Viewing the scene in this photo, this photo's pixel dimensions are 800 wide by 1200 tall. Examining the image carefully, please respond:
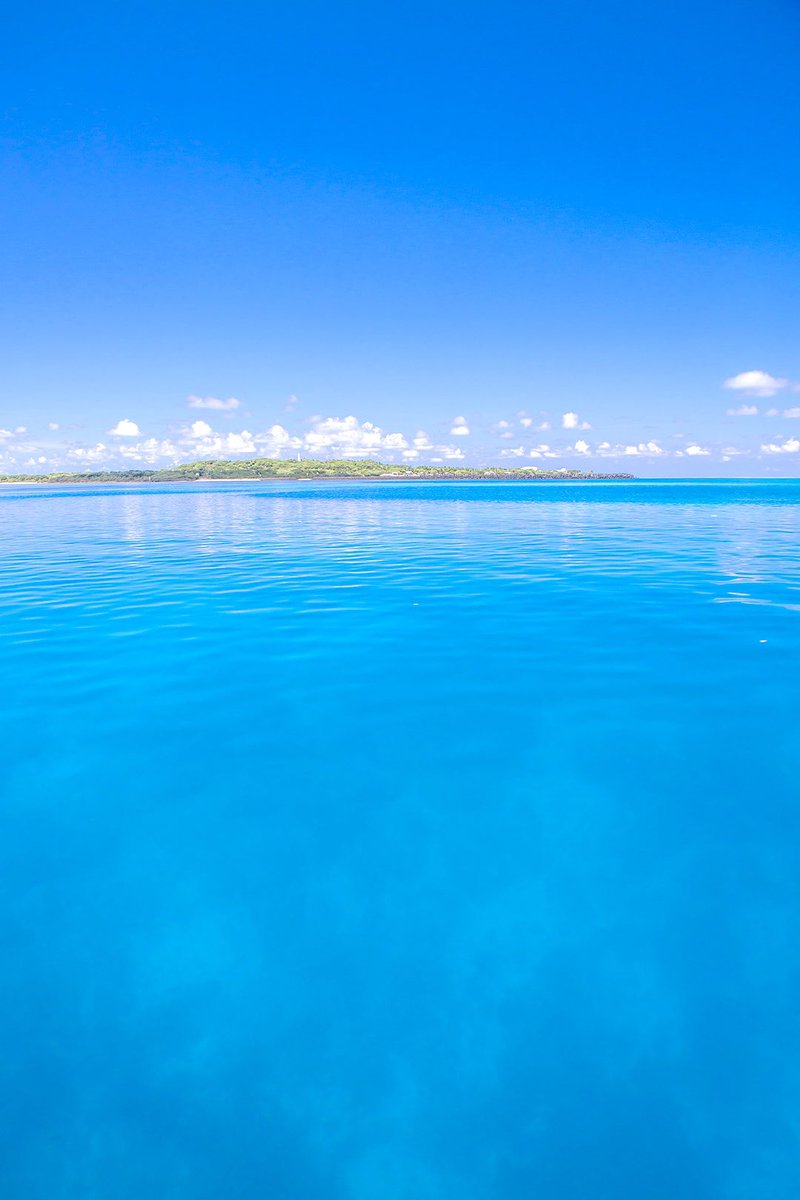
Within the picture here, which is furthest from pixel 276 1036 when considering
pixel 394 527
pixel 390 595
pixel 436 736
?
pixel 394 527

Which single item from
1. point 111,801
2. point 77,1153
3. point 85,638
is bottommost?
point 77,1153

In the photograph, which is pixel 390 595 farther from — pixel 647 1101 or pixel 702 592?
pixel 647 1101

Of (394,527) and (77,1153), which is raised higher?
(394,527)

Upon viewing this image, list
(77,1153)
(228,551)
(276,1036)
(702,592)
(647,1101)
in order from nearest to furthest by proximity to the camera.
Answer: (77,1153) → (647,1101) → (276,1036) → (702,592) → (228,551)

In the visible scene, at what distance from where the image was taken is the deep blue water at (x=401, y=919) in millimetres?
4121

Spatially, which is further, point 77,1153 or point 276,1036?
point 276,1036

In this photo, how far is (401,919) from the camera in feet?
19.6

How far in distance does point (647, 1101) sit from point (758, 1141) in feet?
2.53

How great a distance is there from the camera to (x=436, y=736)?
9.40 meters

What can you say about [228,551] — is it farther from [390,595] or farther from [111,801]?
[111,801]

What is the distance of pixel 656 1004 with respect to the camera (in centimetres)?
502

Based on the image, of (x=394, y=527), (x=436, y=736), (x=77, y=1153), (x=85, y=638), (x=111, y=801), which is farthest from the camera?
(x=394, y=527)

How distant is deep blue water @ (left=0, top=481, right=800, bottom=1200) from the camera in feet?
13.5

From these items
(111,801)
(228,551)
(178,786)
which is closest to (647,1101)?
(178,786)
